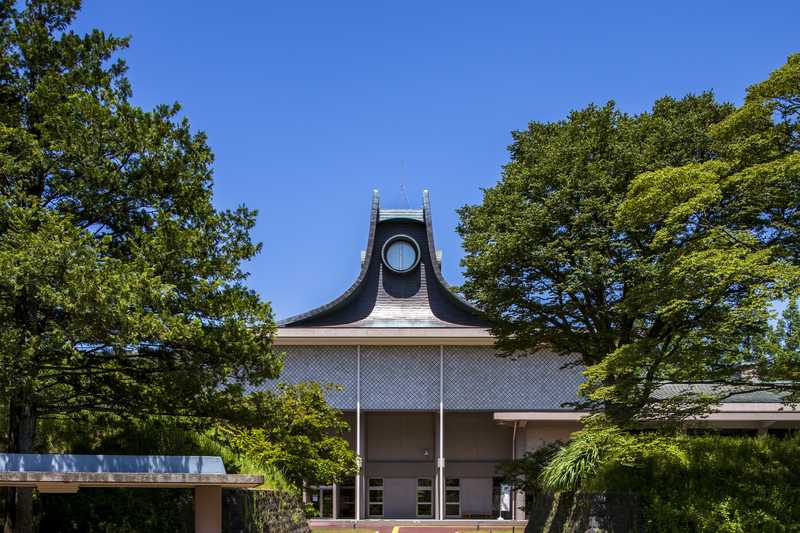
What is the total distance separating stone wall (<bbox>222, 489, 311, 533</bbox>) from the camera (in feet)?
51.2

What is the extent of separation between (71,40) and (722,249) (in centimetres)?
1305

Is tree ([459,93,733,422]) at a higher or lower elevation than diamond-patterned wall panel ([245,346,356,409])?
higher

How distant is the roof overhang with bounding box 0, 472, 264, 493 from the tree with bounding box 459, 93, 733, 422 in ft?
37.9

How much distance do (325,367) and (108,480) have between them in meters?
25.7

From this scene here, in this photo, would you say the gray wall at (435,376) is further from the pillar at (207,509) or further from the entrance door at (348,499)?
the pillar at (207,509)

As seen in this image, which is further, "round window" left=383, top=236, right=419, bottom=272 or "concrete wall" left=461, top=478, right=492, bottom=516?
"round window" left=383, top=236, right=419, bottom=272

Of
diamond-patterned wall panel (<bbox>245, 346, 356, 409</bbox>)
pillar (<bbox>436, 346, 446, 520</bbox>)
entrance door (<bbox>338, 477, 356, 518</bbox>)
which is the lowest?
entrance door (<bbox>338, 477, 356, 518</bbox>)

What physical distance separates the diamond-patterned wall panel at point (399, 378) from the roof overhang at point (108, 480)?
968 inches

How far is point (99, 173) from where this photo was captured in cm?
1573

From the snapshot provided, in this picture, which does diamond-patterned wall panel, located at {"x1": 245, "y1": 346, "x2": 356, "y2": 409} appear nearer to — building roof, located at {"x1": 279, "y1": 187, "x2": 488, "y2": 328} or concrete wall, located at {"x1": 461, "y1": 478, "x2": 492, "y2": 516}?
building roof, located at {"x1": 279, "y1": 187, "x2": 488, "y2": 328}

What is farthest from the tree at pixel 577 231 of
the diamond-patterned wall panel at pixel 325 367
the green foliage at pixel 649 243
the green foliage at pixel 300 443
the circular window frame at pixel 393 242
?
the circular window frame at pixel 393 242

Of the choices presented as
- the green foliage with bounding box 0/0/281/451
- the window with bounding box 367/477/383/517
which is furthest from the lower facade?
the green foliage with bounding box 0/0/281/451

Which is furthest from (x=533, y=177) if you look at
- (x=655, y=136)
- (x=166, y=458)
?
(x=166, y=458)

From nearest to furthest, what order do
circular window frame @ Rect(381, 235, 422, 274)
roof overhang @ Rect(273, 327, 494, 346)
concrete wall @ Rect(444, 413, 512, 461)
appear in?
1. roof overhang @ Rect(273, 327, 494, 346)
2. concrete wall @ Rect(444, 413, 512, 461)
3. circular window frame @ Rect(381, 235, 422, 274)
